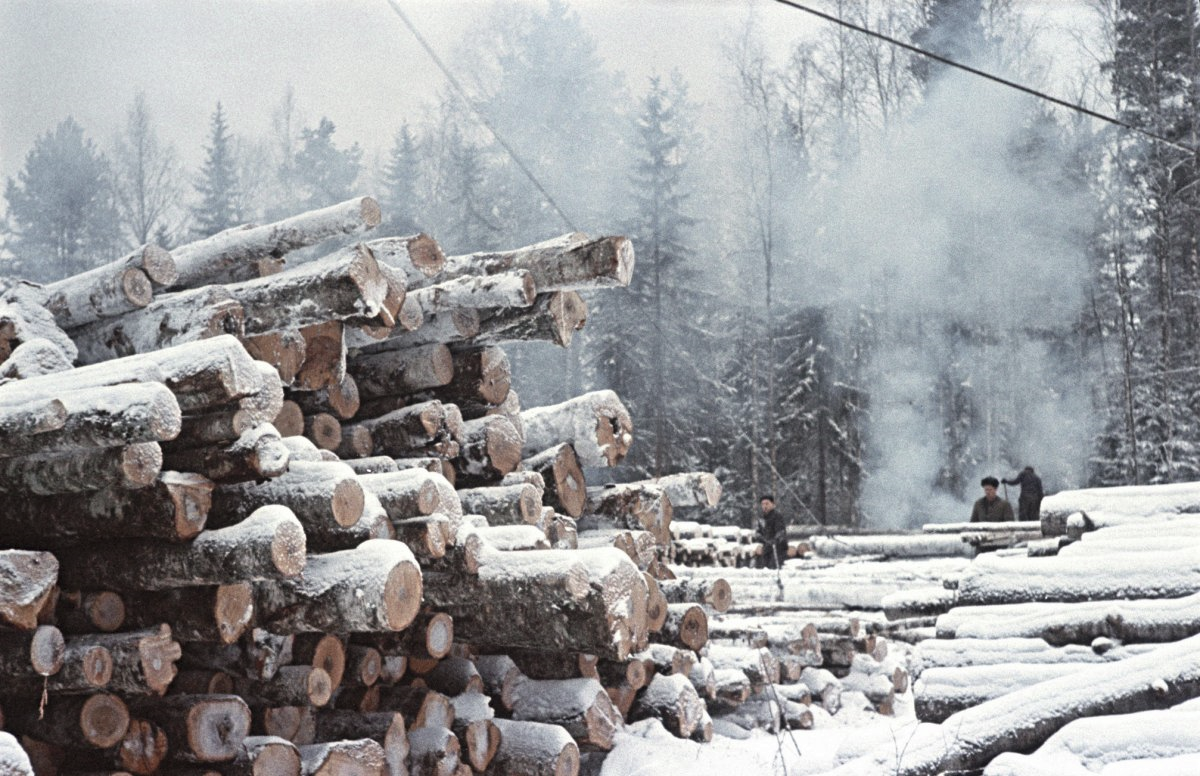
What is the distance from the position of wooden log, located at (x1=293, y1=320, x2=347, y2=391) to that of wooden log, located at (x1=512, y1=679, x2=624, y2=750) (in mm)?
1812

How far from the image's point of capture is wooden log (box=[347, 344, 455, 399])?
6352 millimetres

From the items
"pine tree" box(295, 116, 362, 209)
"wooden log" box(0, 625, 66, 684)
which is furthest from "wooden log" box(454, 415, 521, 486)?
"pine tree" box(295, 116, 362, 209)

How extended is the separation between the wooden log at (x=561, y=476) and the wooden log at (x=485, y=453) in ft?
1.54

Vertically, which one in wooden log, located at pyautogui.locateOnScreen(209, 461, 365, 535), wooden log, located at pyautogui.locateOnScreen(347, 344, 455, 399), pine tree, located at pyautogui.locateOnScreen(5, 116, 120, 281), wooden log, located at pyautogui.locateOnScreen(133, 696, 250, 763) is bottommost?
wooden log, located at pyautogui.locateOnScreen(133, 696, 250, 763)

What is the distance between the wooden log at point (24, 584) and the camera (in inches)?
154

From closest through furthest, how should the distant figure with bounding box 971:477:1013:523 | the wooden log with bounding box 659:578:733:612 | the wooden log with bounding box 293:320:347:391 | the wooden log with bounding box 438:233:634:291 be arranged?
the wooden log with bounding box 293:320:347:391
the wooden log with bounding box 438:233:634:291
the wooden log with bounding box 659:578:733:612
the distant figure with bounding box 971:477:1013:523

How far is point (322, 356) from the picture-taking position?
18.6 ft

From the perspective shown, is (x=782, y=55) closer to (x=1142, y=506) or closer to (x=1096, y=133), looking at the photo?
(x=1096, y=133)

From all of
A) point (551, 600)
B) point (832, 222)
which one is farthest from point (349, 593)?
point (832, 222)

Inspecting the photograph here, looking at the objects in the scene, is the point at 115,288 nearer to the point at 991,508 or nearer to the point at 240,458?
the point at 240,458

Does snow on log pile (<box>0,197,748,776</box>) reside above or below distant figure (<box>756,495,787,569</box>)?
above

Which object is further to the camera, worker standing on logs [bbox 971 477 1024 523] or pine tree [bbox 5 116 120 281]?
pine tree [bbox 5 116 120 281]

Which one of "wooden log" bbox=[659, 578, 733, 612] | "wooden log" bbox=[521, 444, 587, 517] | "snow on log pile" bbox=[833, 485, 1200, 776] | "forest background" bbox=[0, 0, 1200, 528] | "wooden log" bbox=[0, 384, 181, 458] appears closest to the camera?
"snow on log pile" bbox=[833, 485, 1200, 776]

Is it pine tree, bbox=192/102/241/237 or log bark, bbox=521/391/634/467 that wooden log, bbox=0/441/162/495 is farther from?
pine tree, bbox=192/102/241/237
